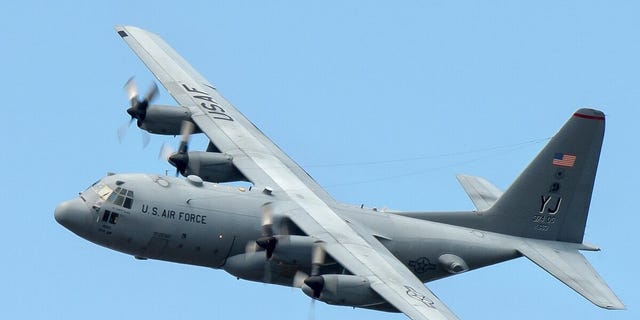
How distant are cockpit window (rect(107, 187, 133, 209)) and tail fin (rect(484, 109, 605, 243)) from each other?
1425 cm

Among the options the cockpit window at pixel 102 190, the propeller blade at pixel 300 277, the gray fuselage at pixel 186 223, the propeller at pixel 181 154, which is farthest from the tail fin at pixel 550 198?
the cockpit window at pixel 102 190

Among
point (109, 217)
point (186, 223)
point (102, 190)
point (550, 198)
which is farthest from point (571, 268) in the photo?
point (102, 190)

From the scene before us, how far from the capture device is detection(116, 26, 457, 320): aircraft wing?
48156 millimetres

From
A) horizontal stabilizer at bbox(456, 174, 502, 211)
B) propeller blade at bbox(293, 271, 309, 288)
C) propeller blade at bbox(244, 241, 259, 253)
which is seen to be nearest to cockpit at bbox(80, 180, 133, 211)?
propeller blade at bbox(244, 241, 259, 253)

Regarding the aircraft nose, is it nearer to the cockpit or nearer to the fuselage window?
the cockpit

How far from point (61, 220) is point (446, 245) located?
1412 centimetres

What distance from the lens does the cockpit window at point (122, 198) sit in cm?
5128

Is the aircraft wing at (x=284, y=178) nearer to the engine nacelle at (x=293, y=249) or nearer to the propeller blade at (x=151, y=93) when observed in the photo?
the engine nacelle at (x=293, y=249)

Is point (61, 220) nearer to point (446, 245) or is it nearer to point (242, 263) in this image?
point (242, 263)

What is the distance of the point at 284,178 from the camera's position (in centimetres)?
5512

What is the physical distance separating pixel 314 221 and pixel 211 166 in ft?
19.1

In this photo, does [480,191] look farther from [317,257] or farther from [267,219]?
[267,219]

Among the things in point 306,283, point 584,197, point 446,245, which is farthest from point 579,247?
point 306,283

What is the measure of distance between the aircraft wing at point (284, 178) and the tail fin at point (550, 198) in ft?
22.9
